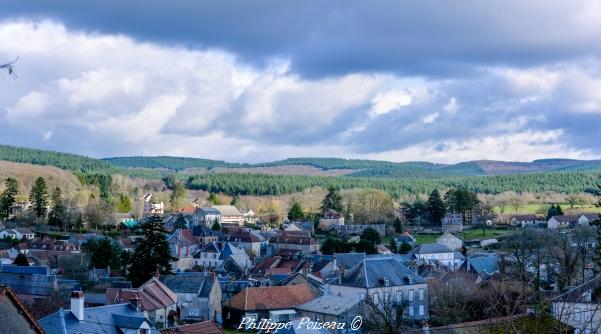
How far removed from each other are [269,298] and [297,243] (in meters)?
36.6

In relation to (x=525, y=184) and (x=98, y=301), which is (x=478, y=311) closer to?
(x=98, y=301)

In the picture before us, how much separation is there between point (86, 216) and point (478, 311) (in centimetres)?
7027

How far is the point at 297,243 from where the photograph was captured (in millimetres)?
79188

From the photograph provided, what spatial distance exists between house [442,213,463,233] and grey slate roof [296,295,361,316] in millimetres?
66120

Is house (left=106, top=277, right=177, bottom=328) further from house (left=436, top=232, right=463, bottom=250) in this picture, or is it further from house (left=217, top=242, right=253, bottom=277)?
house (left=436, top=232, right=463, bottom=250)

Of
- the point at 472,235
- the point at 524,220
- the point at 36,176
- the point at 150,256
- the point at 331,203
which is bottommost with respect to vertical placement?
the point at 472,235

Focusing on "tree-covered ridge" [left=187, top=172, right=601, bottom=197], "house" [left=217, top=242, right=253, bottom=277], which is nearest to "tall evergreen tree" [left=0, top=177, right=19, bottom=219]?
"house" [left=217, top=242, right=253, bottom=277]

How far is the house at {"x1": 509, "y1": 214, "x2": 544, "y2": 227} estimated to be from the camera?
112375 millimetres

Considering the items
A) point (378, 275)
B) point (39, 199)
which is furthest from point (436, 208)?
point (378, 275)

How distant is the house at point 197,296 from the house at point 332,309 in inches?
215

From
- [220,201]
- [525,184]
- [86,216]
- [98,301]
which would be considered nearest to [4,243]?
[86,216]

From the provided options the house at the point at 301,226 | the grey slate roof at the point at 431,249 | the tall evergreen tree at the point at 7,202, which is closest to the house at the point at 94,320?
the grey slate roof at the point at 431,249

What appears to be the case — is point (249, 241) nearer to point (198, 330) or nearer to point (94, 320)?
point (198, 330)

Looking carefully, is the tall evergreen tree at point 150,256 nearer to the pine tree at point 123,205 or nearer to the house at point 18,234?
the house at point 18,234
